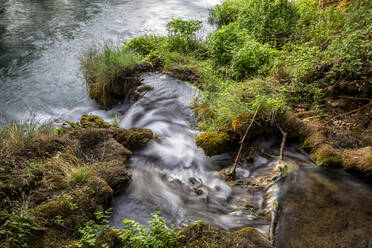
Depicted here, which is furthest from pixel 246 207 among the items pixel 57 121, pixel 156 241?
pixel 57 121

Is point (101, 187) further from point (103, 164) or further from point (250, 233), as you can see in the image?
point (250, 233)

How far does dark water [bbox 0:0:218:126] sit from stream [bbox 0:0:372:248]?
64 millimetres

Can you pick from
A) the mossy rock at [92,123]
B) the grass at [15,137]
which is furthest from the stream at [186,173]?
the grass at [15,137]

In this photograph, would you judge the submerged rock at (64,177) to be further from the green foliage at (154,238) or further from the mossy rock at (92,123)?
the green foliage at (154,238)

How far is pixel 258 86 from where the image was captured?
227 inches

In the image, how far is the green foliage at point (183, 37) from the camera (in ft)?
29.7

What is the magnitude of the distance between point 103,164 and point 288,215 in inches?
129

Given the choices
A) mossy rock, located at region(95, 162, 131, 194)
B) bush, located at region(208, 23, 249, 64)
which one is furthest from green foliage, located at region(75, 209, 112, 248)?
bush, located at region(208, 23, 249, 64)

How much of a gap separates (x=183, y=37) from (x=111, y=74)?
3348 mm

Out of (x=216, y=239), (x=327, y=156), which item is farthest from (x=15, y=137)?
(x=327, y=156)

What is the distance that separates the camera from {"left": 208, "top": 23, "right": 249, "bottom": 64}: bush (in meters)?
7.74

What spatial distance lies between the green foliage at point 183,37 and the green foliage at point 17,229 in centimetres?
767

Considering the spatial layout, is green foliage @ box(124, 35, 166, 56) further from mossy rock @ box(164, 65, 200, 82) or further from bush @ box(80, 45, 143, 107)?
mossy rock @ box(164, 65, 200, 82)

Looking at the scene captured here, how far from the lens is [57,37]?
12.4 m
